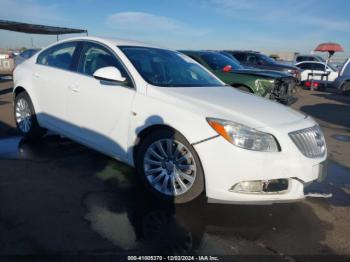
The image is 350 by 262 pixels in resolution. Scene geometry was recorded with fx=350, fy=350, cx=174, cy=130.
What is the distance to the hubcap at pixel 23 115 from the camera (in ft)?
18.0

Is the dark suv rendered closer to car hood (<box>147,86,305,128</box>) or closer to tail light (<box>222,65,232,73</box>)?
tail light (<box>222,65,232,73</box>)

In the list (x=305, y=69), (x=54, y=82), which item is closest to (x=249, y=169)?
(x=54, y=82)

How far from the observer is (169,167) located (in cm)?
359

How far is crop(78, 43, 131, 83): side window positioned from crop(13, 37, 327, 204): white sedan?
0.01 metres

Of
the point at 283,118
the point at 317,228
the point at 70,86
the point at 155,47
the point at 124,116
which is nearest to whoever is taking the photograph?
the point at 317,228

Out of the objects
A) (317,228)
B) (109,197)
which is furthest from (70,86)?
(317,228)

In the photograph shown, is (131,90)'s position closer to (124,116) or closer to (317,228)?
(124,116)

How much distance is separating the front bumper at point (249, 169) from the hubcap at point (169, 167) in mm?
218

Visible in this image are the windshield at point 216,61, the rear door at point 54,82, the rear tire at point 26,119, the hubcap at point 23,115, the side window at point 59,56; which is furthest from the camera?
the windshield at point 216,61

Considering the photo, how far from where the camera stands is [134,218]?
3.28 m

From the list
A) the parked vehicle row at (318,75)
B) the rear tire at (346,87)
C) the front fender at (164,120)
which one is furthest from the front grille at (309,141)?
the parked vehicle row at (318,75)

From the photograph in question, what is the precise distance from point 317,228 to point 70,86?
3.27 meters

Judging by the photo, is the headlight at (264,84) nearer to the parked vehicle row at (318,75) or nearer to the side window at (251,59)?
the side window at (251,59)

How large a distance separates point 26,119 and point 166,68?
260 centimetres
